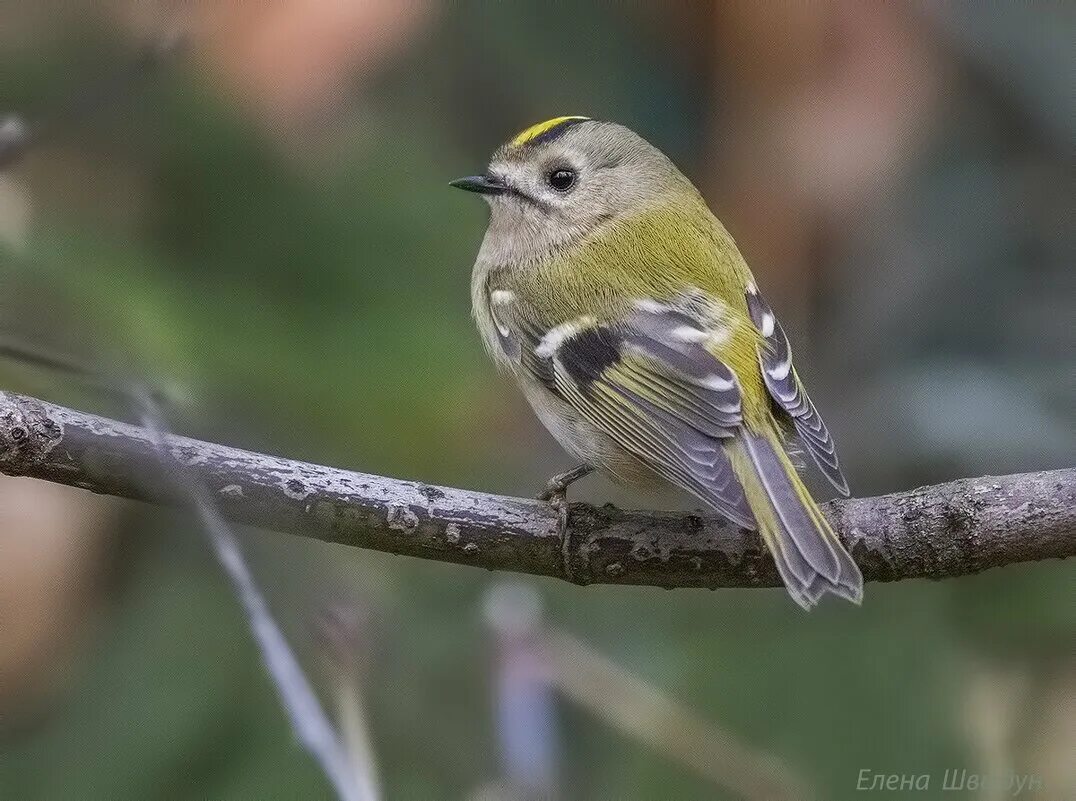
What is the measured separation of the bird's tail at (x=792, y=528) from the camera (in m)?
1.57

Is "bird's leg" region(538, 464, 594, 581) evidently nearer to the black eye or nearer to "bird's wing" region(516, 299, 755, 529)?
"bird's wing" region(516, 299, 755, 529)

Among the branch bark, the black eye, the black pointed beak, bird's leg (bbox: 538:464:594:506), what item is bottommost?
→ the branch bark

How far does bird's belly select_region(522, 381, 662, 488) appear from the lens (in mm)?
1993

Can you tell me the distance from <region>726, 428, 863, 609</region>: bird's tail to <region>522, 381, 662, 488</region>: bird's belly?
0.20m

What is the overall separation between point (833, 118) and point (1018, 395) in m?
0.81

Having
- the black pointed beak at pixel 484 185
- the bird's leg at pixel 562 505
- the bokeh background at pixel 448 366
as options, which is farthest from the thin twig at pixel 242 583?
the black pointed beak at pixel 484 185

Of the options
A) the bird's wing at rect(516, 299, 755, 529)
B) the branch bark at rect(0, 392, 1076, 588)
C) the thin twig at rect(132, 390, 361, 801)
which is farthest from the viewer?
the bird's wing at rect(516, 299, 755, 529)

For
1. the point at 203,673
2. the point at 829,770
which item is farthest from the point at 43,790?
the point at 829,770

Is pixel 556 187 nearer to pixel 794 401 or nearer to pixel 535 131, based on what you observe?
pixel 535 131

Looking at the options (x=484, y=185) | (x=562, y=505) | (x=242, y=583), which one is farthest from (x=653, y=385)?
(x=242, y=583)

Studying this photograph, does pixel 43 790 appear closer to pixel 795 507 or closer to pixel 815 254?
pixel 795 507

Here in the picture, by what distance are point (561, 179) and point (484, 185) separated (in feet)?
0.53

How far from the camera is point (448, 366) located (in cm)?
212

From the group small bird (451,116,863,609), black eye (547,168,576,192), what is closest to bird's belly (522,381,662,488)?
small bird (451,116,863,609)
